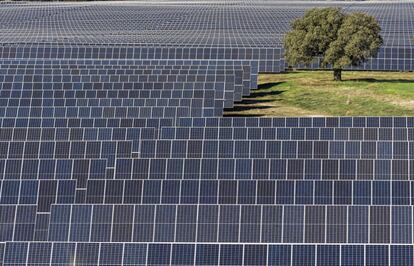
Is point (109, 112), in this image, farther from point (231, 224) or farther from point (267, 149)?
point (231, 224)

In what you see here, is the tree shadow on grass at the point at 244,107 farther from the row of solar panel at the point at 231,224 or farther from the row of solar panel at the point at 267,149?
the row of solar panel at the point at 231,224

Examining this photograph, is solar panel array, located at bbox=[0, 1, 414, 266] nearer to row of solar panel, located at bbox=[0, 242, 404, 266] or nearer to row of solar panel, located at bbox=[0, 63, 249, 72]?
row of solar panel, located at bbox=[0, 242, 404, 266]

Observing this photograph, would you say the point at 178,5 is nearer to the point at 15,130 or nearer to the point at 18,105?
the point at 18,105

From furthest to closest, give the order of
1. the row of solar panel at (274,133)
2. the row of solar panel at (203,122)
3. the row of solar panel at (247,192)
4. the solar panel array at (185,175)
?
1. the row of solar panel at (203,122)
2. the row of solar panel at (274,133)
3. the row of solar panel at (247,192)
4. the solar panel array at (185,175)

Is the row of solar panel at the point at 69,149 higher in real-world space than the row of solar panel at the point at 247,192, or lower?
higher

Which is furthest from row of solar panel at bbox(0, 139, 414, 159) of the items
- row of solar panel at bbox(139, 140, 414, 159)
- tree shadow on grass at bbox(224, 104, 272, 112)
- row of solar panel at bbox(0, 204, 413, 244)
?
tree shadow on grass at bbox(224, 104, 272, 112)

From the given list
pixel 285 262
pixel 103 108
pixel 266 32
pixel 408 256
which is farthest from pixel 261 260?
pixel 266 32

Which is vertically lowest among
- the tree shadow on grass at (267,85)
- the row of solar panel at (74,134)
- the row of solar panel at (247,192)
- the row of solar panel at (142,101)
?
the row of solar panel at (247,192)

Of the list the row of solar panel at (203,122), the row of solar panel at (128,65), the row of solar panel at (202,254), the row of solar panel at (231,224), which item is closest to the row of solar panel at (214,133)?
the row of solar panel at (203,122)
